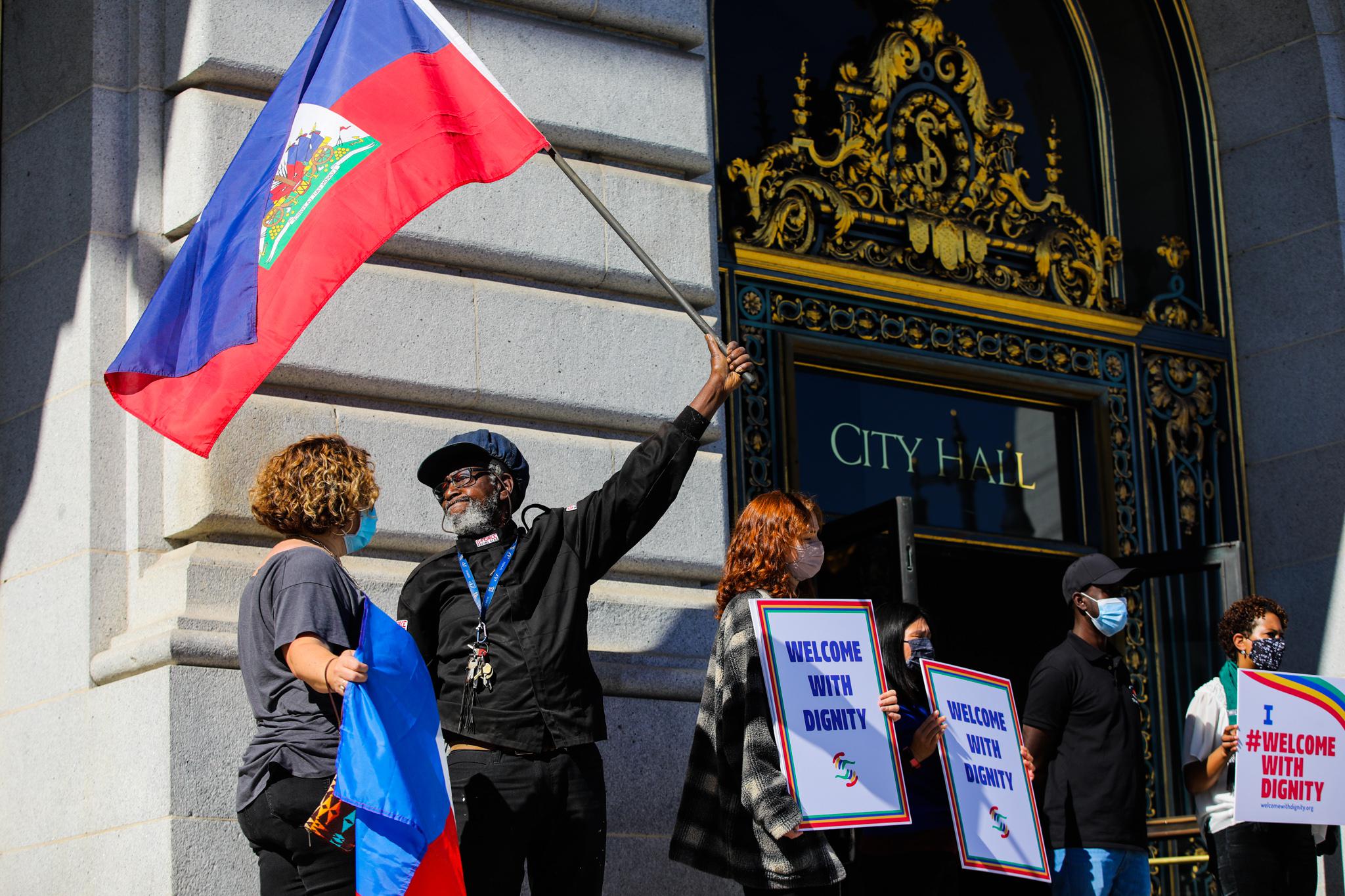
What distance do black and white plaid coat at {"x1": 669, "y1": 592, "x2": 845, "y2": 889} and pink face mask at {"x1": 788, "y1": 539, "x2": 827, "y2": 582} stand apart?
0.18 metres

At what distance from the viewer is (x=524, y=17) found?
26.8ft

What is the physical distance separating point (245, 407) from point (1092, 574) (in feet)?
11.5

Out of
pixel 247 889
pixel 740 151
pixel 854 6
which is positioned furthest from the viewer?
pixel 854 6

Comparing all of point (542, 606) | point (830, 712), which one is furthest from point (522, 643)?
point (830, 712)

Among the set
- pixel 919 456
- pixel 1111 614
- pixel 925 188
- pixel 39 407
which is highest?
pixel 925 188

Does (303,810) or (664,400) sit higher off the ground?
(664,400)

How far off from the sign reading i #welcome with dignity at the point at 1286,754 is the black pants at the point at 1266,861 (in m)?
0.17

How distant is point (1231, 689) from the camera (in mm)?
8391

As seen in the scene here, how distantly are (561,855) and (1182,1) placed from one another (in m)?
7.97

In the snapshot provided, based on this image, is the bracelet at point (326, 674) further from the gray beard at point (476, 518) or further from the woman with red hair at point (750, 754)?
the woman with red hair at point (750, 754)

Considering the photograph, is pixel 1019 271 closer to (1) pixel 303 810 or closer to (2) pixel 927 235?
(2) pixel 927 235

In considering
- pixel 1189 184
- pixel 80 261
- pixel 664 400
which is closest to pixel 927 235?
pixel 1189 184

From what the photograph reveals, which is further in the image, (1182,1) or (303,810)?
(1182,1)

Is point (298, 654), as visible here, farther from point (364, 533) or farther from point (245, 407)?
point (245, 407)
